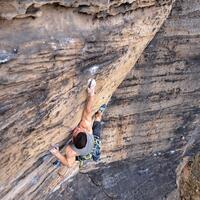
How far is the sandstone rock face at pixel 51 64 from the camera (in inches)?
135

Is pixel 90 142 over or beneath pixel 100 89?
beneath

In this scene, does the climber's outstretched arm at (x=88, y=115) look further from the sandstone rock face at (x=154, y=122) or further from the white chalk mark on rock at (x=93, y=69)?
the sandstone rock face at (x=154, y=122)

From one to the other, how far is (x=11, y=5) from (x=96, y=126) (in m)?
1.89

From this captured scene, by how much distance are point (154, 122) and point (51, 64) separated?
102 inches

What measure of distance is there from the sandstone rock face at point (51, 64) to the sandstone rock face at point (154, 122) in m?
0.59

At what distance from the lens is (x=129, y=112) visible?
5582mm

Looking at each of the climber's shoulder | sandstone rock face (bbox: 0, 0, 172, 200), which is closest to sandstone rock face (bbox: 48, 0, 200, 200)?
sandstone rock face (bbox: 0, 0, 172, 200)

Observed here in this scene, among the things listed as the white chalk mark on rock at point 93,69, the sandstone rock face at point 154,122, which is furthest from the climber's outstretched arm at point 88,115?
the sandstone rock face at point 154,122

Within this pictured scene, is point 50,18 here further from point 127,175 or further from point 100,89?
point 127,175

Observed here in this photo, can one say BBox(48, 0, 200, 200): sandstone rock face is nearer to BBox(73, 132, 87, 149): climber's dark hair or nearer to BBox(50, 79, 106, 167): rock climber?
BBox(50, 79, 106, 167): rock climber

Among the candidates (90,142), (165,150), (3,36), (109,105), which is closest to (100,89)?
(90,142)

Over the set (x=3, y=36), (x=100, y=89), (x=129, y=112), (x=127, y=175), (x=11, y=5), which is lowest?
(x=127, y=175)

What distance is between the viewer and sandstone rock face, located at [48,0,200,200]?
5293mm

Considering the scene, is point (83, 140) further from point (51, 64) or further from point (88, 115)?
point (51, 64)
